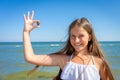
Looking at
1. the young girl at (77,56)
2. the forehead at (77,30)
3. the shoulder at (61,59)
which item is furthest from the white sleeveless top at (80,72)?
the forehead at (77,30)

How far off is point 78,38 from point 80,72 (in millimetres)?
373

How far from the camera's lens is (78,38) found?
12.8 feet

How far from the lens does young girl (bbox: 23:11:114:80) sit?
3855 millimetres

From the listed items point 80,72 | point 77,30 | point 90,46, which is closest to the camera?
point 80,72

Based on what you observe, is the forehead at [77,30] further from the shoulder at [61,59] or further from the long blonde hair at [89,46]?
the shoulder at [61,59]

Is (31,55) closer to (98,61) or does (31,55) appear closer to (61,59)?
(61,59)

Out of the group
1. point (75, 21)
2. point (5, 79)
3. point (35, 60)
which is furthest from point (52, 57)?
point (5, 79)

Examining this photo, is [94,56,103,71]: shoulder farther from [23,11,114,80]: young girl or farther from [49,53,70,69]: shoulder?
[49,53,70,69]: shoulder

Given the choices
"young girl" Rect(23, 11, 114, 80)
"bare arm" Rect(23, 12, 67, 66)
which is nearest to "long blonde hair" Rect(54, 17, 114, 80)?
"young girl" Rect(23, 11, 114, 80)

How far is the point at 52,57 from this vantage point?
4031 mm

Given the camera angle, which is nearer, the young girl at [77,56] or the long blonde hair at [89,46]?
the young girl at [77,56]

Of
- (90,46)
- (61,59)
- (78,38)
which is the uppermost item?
(78,38)

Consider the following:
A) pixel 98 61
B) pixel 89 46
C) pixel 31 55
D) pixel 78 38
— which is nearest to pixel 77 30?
pixel 78 38

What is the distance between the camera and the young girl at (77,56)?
12.6 ft
